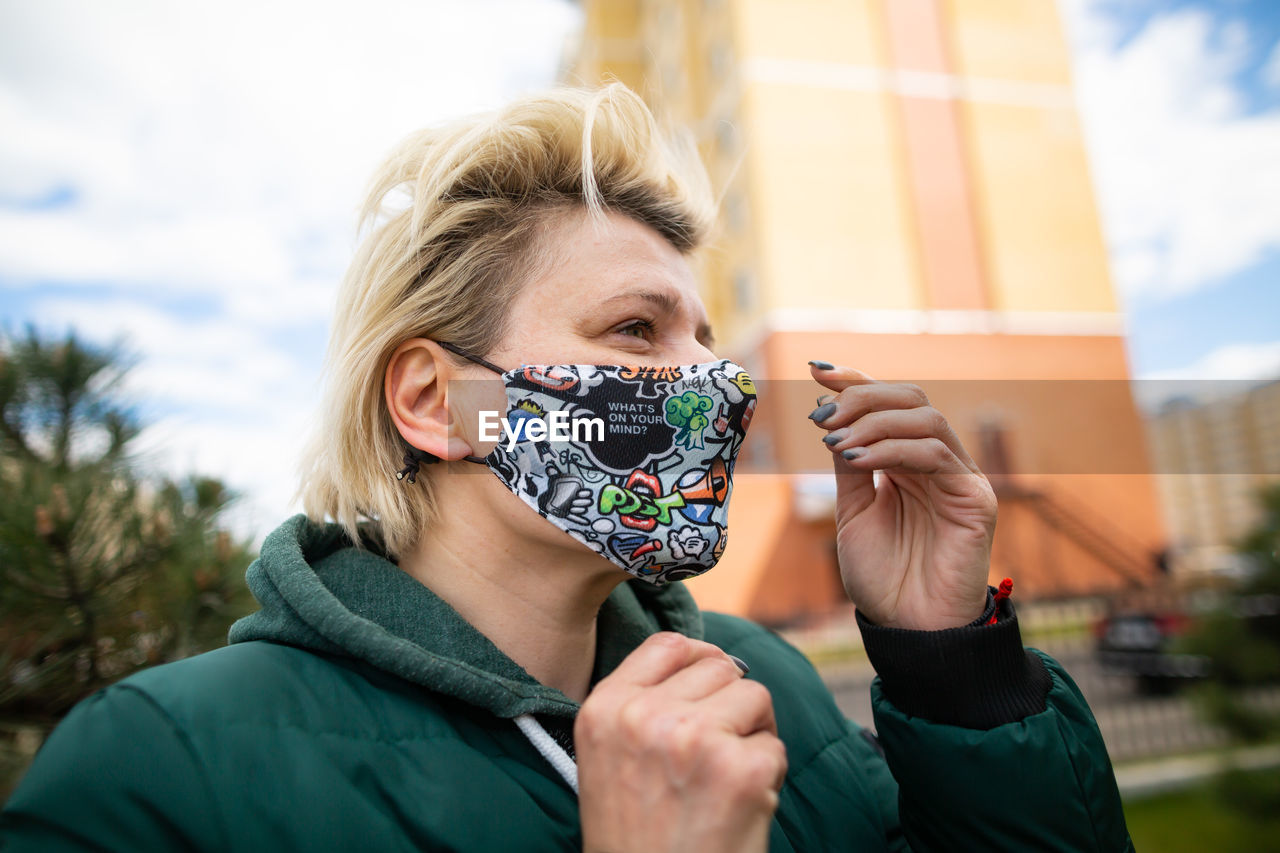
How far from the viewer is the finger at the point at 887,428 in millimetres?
1478

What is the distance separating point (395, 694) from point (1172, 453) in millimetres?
3095

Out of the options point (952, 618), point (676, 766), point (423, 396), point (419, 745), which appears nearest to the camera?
point (676, 766)

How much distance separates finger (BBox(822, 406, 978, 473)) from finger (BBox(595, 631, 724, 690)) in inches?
20.7

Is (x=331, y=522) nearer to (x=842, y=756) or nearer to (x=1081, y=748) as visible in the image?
(x=842, y=756)

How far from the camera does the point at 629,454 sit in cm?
151

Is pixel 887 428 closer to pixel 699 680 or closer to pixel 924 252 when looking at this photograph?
pixel 699 680

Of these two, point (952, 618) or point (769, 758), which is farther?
point (952, 618)

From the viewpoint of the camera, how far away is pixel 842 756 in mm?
1772

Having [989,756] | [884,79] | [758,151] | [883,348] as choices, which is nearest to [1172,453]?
[989,756]

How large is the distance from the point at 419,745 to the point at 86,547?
1422 millimetres

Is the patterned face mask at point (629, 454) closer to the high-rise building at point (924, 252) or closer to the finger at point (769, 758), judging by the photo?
the finger at point (769, 758)

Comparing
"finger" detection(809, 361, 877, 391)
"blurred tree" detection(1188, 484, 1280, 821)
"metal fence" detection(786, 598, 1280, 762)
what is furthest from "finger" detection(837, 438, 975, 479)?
"metal fence" detection(786, 598, 1280, 762)

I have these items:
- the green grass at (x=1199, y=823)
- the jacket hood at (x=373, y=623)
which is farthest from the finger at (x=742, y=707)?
the green grass at (x=1199, y=823)

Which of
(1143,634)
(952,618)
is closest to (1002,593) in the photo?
(952,618)
